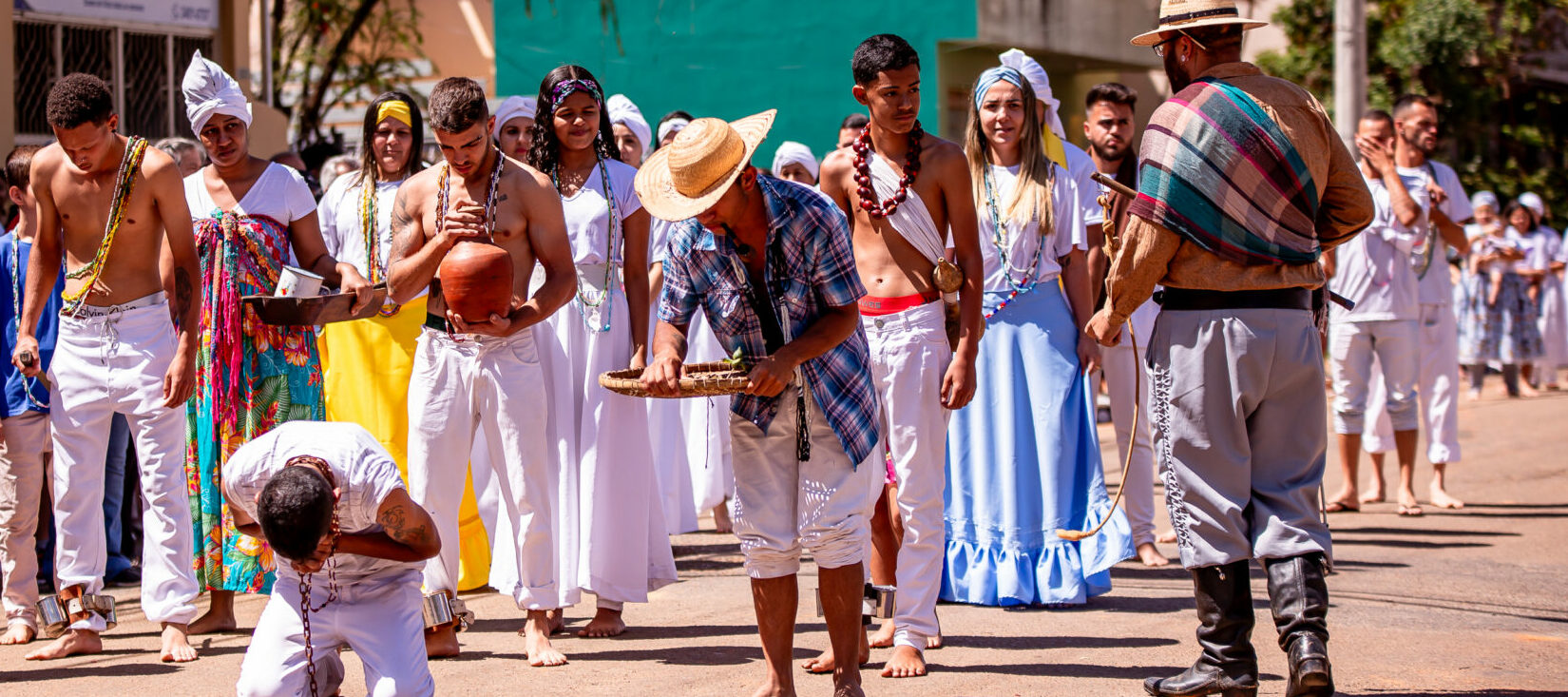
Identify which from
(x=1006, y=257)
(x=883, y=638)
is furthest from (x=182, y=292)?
(x=1006, y=257)

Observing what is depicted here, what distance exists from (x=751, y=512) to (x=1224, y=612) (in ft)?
5.05

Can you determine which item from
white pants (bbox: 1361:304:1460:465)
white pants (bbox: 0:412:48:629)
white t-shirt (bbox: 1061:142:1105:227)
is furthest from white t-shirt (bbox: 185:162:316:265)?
white pants (bbox: 1361:304:1460:465)

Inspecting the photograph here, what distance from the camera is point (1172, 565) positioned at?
27.7 ft

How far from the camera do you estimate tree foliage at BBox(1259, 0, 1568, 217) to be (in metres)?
21.9

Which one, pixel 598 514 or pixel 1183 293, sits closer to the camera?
pixel 1183 293

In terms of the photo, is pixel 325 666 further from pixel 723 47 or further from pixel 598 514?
pixel 723 47

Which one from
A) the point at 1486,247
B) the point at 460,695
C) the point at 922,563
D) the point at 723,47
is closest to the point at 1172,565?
the point at 922,563

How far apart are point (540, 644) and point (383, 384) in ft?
7.00

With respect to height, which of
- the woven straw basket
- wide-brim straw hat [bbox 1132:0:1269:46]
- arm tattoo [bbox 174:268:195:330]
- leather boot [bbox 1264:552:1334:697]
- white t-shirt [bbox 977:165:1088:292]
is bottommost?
leather boot [bbox 1264:552:1334:697]

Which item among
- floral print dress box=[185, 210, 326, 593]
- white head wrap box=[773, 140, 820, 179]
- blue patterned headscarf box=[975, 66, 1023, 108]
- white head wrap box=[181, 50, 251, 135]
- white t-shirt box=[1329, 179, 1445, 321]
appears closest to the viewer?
white head wrap box=[181, 50, 251, 135]

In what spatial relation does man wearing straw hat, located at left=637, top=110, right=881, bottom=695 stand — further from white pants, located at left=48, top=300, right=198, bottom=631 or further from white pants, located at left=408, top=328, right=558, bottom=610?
white pants, located at left=48, top=300, right=198, bottom=631

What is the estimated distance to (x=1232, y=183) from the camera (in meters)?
4.96

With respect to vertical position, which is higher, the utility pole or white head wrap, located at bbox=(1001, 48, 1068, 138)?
the utility pole

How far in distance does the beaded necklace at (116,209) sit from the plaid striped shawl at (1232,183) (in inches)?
159
